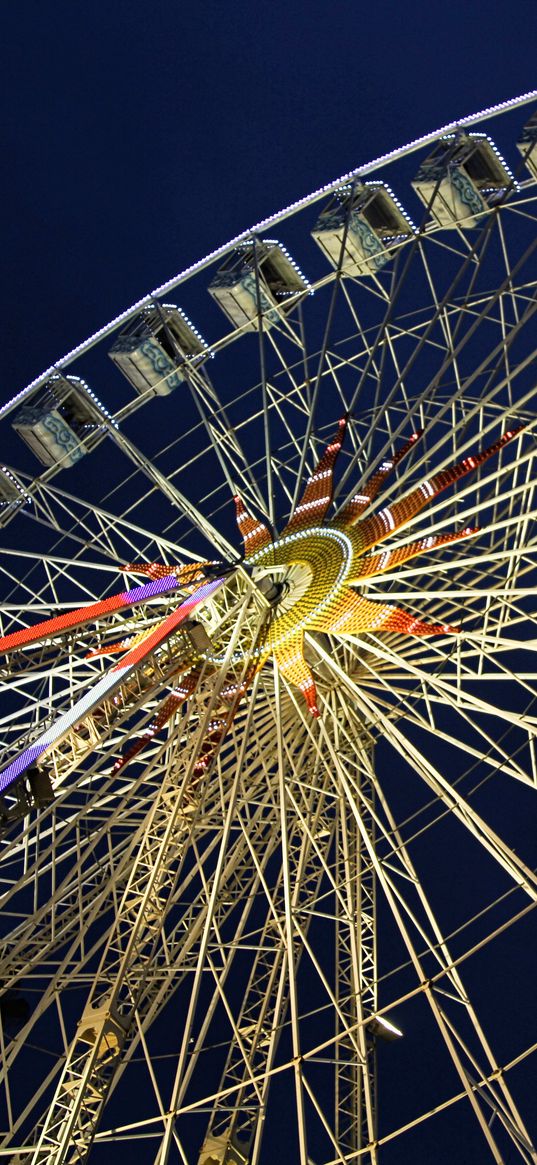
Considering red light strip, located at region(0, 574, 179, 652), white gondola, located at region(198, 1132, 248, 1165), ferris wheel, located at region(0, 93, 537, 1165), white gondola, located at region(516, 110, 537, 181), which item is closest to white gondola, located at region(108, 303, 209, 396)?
ferris wheel, located at region(0, 93, 537, 1165)

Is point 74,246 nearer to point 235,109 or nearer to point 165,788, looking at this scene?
point 235,109

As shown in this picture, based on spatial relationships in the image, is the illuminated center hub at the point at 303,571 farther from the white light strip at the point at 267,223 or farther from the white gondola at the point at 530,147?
the white gondola at the point at 530,147

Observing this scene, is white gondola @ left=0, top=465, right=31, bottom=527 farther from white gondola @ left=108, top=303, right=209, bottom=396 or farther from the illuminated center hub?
the illuminated center hub

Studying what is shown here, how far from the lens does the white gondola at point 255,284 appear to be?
3831 centimetres

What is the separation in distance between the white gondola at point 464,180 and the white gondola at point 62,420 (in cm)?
935

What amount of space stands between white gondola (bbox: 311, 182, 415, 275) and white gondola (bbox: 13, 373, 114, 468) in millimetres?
6828

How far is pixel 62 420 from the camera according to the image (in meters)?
38.8

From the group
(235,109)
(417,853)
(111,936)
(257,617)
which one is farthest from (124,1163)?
(235,109)

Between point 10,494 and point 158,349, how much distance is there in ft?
17.0

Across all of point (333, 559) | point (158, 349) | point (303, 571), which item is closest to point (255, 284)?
point (158, 349)

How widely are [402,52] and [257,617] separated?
113 feet

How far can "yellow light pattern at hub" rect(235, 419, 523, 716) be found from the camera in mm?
31328

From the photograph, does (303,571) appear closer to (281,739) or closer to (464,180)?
(281,739)

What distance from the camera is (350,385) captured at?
195 ft
